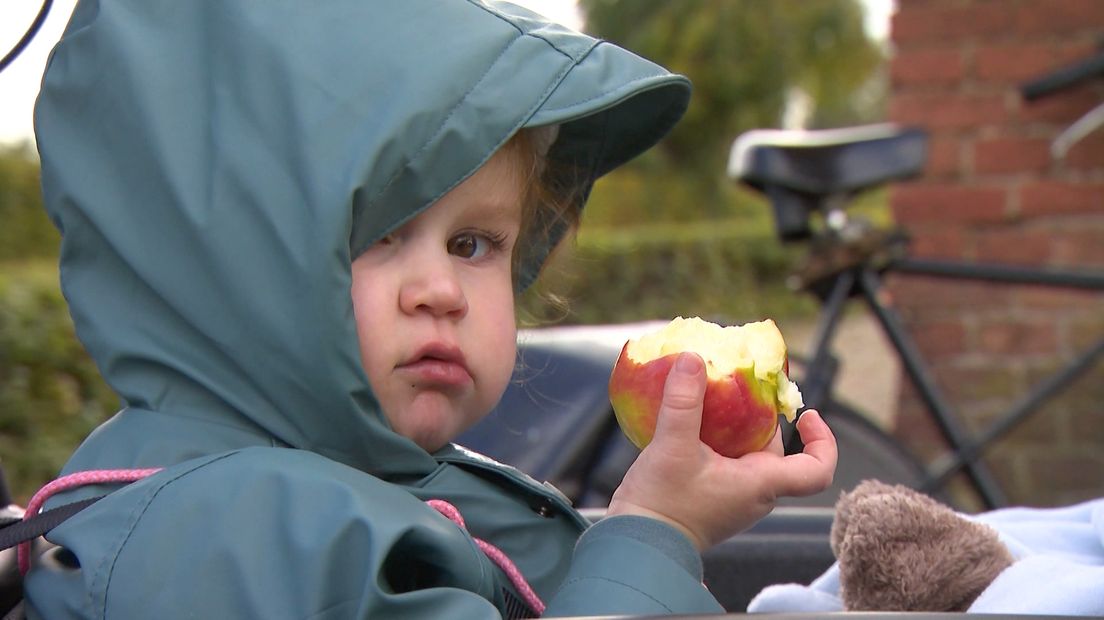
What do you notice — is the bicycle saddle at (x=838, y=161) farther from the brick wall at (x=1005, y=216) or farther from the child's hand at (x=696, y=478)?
the child's hand at (x=696, y=478)

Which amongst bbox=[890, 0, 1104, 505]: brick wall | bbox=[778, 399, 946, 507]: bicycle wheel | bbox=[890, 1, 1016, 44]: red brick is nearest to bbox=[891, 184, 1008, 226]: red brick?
bbox=[890, 0, 1104, 505]: brick wall

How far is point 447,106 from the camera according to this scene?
1.16 metres

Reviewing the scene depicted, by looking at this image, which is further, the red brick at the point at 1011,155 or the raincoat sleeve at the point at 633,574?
the red brick at the point at 1011,155

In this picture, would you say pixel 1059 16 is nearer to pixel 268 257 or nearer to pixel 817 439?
pixel 817 439

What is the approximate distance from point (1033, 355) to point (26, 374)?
284 centimetres

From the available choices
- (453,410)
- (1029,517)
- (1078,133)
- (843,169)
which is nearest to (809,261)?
(843,169)

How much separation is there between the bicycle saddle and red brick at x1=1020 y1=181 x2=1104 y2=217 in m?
0.72

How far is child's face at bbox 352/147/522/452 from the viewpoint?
3.89 feet

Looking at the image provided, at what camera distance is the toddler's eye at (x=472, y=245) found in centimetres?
131

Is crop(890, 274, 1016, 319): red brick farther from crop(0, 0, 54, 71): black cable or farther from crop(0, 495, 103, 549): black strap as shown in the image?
crop(0, 495, 103, 549): black strap

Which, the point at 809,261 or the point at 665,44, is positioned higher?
the point at 665,44

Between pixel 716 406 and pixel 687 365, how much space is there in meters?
0.05

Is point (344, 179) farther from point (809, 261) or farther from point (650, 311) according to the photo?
point (650, 311)

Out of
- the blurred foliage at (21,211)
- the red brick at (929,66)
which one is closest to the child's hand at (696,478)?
the red brick at (929,66)
